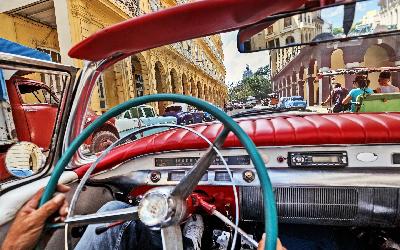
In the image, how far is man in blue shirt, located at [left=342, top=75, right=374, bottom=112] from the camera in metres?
3.98

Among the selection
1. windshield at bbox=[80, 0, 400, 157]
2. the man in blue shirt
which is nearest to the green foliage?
windshield at bbox=[80, 0, 400, 157]

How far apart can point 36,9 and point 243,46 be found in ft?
39.7

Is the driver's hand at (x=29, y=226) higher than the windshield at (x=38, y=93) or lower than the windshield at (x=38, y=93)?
lower

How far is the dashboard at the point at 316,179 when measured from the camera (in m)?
1.42

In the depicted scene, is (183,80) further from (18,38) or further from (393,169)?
(393,169)

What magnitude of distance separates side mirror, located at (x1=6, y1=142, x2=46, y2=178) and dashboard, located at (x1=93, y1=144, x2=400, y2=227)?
54 centimetres

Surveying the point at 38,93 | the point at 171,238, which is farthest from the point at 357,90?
the point at 38,93

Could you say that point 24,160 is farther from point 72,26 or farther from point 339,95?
point 72,26

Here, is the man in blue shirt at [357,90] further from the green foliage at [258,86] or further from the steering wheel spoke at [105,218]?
the steering wheel spoke at [105,218]

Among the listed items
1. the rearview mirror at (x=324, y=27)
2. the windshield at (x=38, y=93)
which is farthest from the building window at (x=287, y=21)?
the windshield at (x=38, y=93)

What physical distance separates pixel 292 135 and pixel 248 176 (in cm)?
31

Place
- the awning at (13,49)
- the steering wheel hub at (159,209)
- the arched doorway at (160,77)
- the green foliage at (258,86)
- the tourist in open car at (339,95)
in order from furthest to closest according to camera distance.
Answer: the arched doorway at (160,77)
the awning at (13,49)
the tourist in open car at (339,95)
the green foliage at (258,86)
the steering wheel hub at (159,209)

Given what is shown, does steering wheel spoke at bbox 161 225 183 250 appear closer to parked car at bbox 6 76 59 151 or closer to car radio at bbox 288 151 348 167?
car radio at bbox 288 151 348 167

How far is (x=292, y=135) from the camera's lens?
4.78ft
